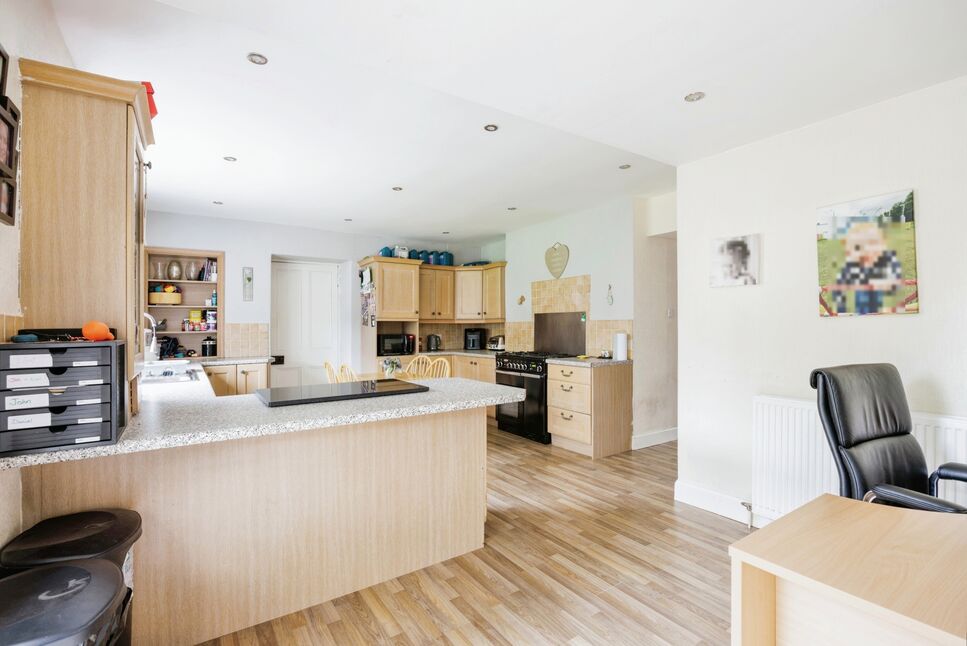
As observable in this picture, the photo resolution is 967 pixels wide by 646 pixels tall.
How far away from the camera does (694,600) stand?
2059 millimetres

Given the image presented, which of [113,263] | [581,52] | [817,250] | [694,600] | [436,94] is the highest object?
[436,94]

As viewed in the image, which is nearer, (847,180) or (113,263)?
(113,263)

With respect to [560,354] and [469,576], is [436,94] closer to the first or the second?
[469,576]

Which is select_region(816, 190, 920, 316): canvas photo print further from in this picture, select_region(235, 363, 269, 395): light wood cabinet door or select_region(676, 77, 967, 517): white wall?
select_region(235, 363, 269, 395): light wood cabinet door

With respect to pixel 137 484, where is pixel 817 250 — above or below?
above

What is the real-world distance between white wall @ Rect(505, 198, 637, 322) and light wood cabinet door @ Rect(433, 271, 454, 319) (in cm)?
117

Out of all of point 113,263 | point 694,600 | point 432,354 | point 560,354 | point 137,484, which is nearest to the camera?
point 113,263

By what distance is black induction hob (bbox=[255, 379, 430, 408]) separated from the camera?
2.06 metres

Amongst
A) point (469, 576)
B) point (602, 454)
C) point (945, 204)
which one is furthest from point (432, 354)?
point (945, 204)

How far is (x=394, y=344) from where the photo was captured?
618cm

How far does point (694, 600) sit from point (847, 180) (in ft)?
7.63

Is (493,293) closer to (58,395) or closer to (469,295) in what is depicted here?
(469,295)

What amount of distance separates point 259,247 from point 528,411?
3.89 m

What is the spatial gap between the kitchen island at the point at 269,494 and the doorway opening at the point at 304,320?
3.60 metres
